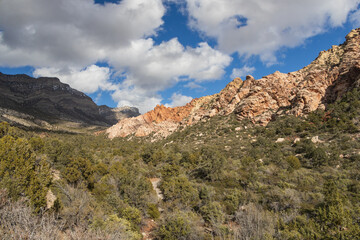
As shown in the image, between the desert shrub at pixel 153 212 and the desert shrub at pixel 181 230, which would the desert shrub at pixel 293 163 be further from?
the desert shrub at pixel 153 212

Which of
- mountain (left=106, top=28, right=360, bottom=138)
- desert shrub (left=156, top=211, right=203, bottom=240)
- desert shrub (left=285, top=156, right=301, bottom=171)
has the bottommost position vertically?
desert shrub (left=156, top=211, right=203, bottom=240)

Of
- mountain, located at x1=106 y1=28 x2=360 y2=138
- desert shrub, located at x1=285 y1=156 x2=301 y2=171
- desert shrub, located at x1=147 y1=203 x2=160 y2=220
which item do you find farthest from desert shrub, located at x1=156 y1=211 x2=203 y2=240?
mountain, located at x1=106 y1=28 x2=360 y2=138

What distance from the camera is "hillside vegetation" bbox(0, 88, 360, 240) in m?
7.48

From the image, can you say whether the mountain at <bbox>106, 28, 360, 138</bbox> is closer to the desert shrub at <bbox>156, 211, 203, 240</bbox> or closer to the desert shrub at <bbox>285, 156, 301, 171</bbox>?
the desert shrub at <bbox>285, 156, 301, 171</bbox>

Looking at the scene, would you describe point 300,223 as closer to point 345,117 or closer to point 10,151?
point 10,151

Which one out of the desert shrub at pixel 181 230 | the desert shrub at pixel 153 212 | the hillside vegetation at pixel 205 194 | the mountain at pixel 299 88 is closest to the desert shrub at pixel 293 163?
the hillside vegetation at pixel 205 194

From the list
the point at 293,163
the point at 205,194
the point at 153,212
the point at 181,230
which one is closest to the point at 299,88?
the point at 293,163

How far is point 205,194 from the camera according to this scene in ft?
44.9

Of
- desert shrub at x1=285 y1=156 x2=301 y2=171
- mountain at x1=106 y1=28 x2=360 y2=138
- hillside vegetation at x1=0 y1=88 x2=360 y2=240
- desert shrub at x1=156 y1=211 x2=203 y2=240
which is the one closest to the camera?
hillside vegetation at x1=0 y1=88 x2=360 y2=240

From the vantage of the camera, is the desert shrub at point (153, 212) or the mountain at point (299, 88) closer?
the desert shrub at point (153, 212)

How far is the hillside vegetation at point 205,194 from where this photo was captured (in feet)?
24.5

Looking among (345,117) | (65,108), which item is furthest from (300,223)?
(65,108)

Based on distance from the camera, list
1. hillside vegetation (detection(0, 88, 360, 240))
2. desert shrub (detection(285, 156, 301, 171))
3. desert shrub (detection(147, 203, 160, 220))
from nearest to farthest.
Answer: hillside vegetation (detection(0, 88, 360, 240)) < desert shrub (detection(147, 203, 160, 220)) < desert shrub (detection(285, 156, 301, 171))

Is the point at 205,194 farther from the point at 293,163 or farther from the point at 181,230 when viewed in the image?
the point at 293,163
